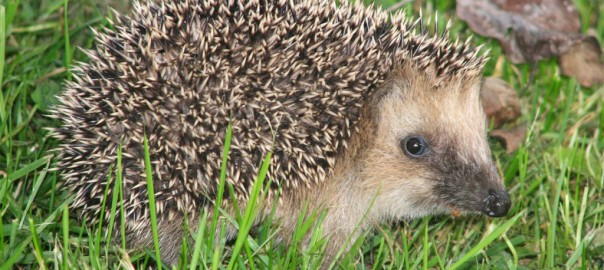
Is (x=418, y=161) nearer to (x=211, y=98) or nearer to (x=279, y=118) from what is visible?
(x=279, y=118)

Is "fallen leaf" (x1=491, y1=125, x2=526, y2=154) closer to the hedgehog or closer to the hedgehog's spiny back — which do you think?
the hedgehog

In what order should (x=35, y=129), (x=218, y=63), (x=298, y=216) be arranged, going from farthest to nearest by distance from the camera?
(x=35, y=129)
(x=298, y=216)
(x=218, y=63)

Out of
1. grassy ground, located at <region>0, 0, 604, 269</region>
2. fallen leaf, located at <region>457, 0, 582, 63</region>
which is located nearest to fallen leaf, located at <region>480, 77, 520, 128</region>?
grassy ground, located at <region>0, 0, 604, 269</region>

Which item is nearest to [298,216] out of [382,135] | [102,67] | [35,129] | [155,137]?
[382,135]

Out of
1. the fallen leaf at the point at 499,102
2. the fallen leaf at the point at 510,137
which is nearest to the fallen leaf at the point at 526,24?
the fallen leaf at the point at 499,102

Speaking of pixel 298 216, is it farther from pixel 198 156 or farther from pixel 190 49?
pixel 190 49

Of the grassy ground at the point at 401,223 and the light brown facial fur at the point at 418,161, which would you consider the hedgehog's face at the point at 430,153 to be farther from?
the grassy ground at the point at 401,223

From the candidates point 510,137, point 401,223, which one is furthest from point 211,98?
point 510,137
